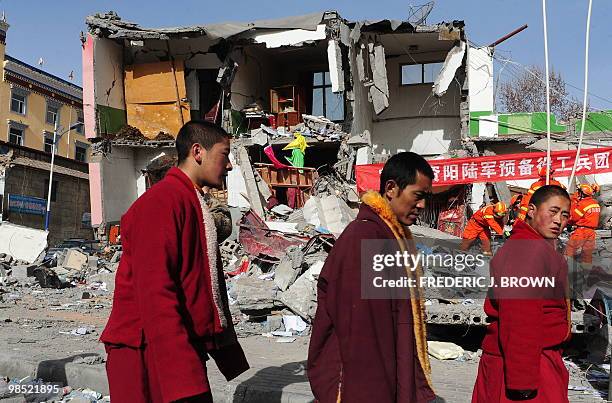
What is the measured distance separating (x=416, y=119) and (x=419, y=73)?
1.76 m

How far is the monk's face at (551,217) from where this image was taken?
9.27 feet

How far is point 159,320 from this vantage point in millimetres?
2086

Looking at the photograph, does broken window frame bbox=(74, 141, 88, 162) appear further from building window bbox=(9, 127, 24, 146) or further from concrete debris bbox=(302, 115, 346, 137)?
concrete debris bbox=(302, 115, 346, 137)

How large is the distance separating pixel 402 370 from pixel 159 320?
949mm

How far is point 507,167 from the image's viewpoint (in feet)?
44.6

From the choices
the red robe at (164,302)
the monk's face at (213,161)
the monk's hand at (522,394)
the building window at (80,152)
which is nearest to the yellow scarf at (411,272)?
the monk's hand at (522,394)

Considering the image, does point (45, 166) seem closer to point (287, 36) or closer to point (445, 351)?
point (287, 36)

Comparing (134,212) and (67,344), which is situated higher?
(134,212)

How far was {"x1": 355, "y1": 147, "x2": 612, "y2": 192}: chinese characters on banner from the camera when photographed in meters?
12.5

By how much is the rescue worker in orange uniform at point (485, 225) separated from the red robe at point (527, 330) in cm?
776

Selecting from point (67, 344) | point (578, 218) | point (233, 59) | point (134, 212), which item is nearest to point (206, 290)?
point (134, 212)

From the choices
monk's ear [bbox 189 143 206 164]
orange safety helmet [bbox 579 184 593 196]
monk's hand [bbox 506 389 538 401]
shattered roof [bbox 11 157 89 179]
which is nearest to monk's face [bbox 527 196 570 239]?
monk's hand [bbox 506 389 538 401]

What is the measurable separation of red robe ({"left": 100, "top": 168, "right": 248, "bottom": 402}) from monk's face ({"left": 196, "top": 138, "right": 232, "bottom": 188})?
0.29 feet

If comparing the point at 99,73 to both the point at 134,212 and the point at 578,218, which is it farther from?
the point at 134,212
